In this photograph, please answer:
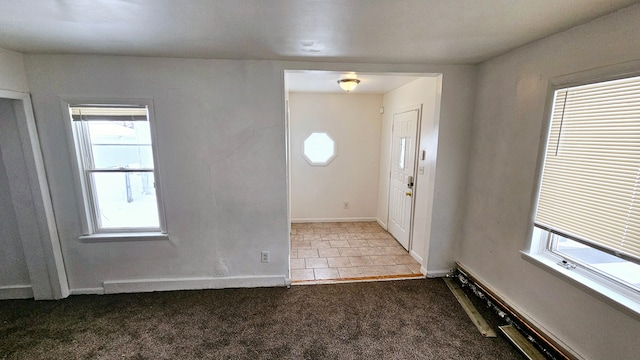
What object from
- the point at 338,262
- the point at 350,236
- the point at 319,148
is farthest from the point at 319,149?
the point at 338,262

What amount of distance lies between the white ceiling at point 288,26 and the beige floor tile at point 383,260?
7.99 ft

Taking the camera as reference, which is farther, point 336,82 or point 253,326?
point 336,82

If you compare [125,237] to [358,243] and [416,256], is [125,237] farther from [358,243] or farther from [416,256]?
[416,256]

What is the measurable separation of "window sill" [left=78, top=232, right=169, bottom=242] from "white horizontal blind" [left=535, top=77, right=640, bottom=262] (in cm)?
345

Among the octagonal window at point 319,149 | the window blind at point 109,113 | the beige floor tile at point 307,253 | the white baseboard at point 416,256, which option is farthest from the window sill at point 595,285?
the window blind at point 109,113

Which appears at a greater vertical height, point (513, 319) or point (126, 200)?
point (126, 200)

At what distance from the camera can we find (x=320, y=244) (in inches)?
152

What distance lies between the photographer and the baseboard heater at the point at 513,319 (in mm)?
1783

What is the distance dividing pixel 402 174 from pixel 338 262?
1639 millimetres

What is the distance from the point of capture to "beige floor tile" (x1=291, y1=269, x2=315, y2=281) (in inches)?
115

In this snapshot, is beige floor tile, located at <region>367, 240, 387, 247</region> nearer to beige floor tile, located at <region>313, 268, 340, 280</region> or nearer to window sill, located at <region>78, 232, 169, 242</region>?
beige floor tile, located at <region>313, 268, 340, 280</region>

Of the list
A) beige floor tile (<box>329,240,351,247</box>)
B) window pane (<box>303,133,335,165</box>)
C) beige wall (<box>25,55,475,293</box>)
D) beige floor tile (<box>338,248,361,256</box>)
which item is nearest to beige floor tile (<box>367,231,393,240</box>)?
beige floor tile (<box>329,240,351,247</box>)

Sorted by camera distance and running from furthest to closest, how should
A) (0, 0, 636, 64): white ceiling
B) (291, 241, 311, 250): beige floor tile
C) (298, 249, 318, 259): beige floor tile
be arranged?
1. (291, 241, 311, 250): beige floor tile
2. (298, 249, 318, 259): beige floor tile
3. (0, 0, 636, 64): white ceiling

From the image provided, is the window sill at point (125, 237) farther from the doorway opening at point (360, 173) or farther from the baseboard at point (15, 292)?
the doorway opening at point (360, 173)
